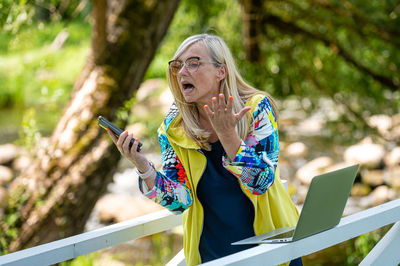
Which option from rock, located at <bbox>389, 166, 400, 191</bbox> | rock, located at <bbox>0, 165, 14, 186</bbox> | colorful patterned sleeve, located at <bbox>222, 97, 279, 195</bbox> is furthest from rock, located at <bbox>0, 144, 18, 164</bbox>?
colorful patterned sleeve, located at <bbox>222, 97, 279, 195</bbox>

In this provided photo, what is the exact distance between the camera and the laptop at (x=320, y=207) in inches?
49.1

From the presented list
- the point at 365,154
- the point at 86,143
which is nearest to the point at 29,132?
the point at 86,143

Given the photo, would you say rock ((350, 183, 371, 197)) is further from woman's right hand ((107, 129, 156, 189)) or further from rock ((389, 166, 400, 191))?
woman's right hand ((107, 129, 156, 189))

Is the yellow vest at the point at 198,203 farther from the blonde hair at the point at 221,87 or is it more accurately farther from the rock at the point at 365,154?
the rock at the point at 365,154

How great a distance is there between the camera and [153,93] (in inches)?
226

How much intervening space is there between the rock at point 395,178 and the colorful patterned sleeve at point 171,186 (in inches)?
179

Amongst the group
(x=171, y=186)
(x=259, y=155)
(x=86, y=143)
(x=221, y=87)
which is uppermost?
(x=221, y=87)

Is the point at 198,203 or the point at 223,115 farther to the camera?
the point at 198,203

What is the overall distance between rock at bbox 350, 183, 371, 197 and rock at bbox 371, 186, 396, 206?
0.12 metres

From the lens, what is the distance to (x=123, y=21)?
116 inches

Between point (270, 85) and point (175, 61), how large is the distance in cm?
349

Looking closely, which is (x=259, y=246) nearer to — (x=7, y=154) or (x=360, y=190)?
(x=360, y=190)

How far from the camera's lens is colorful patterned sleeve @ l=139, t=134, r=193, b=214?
1.50m

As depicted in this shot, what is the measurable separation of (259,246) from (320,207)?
21 centimetres
